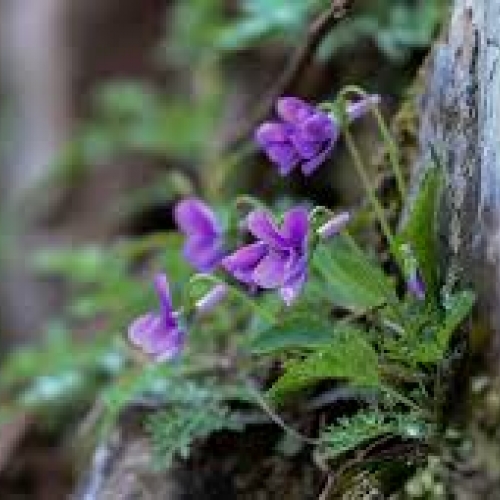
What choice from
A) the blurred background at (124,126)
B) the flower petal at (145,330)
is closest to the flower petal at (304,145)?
the flower petal at (145,330)

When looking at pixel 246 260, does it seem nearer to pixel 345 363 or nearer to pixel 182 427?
pixel 345 363

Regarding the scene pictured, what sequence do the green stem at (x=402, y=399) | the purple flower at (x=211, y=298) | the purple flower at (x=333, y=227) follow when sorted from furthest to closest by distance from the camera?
the purple flower at (x=211, y=298), the purple flower at (x=333, y=227), the green stem at (x=402, y=399)

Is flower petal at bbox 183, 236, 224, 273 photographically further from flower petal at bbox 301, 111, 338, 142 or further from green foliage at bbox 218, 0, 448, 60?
green foliage at bbox 218, 0, 448, 60

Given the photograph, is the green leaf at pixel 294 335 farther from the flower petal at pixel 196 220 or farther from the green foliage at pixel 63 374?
the green foliage at pixel 63 374

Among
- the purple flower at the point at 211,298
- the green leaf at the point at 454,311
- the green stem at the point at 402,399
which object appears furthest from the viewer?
the purple flower at the point at 211,298

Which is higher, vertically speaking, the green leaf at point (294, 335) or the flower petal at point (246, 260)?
the flower petal at point (246, 260)

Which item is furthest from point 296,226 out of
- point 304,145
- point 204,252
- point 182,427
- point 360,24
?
point 360,24

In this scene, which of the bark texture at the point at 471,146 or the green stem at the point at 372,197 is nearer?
the bark texture at the point at 471,146
